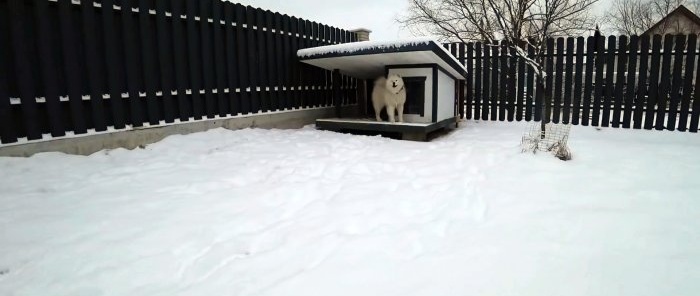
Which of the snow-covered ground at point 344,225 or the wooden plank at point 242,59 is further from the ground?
the wooden plank at point 242,59

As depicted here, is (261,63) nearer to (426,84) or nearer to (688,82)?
(426,84)

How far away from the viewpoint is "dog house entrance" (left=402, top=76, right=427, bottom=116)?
20.0 ft

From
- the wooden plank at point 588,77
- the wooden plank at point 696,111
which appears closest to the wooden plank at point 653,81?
the wooden plank at point 696,111

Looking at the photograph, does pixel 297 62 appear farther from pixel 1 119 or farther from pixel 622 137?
pixel 622 137

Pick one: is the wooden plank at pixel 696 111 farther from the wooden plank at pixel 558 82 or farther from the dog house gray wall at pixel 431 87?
the dog house gray wall at pixel 431 87

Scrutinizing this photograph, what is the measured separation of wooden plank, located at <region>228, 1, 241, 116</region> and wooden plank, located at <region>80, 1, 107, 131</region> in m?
1.72

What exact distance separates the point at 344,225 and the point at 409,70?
165 inches

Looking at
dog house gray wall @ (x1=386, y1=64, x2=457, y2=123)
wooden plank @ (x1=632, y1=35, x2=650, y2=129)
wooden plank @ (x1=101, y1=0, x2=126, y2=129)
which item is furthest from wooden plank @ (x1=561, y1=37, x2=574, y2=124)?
wooden plank @ (x1=101, y1=0, x2=126, y2=129)

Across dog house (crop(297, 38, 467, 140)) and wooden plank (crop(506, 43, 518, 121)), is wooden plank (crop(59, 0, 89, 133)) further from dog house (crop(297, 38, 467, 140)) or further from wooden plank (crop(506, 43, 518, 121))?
wooden plank (crop(506, 43, 518, 121))

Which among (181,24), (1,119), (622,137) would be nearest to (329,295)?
(1,119)

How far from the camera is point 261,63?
6.07 m

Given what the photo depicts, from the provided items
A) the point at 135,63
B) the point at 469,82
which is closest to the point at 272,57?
the point at 135,63

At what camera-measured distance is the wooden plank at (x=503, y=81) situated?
25.8 feet

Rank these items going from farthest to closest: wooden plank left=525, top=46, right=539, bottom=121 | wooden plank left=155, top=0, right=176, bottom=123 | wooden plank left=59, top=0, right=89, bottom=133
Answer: wooden plank left=525, top=46, right=539, bottom=121 → wooden plank left=155, top=0, right=176, bottom=123 → wooden plank left=59, top=0, right=89, bottom=133
